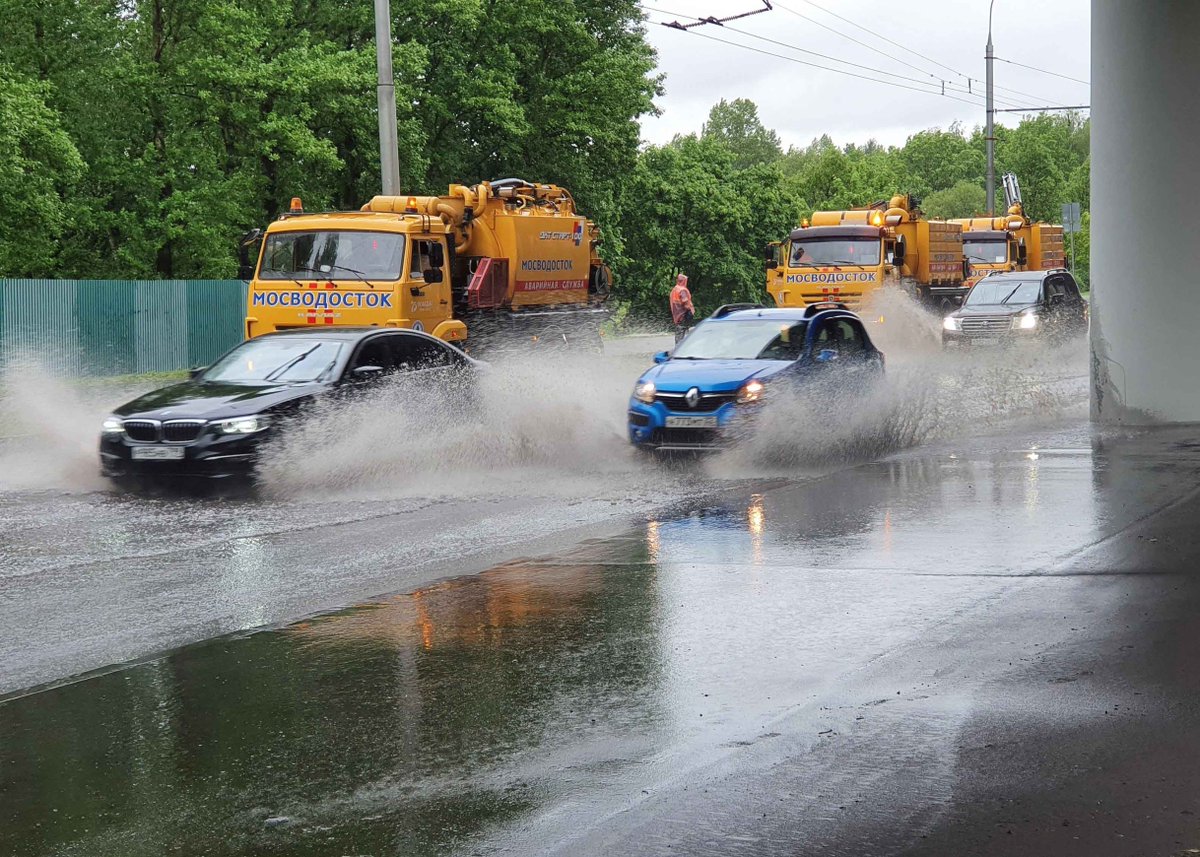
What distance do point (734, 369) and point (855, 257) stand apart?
1736 cm

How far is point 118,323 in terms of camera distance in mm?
31156

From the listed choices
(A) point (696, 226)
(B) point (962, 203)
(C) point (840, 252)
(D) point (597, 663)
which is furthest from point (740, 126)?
Result: (D) point (597, 663)

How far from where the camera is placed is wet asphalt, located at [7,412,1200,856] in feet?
14.8

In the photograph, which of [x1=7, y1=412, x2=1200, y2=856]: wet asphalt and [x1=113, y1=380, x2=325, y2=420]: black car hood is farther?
[x1=113, y1=380, x2=325, y2=420]: black car hood

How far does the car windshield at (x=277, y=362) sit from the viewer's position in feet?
44.7

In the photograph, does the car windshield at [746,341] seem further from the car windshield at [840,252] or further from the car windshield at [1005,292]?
the car windshield at [1005,292]

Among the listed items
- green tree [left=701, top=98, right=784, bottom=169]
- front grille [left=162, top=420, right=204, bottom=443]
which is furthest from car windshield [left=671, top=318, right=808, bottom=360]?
green tree [left=701, top=98, right=784, bottom=169]

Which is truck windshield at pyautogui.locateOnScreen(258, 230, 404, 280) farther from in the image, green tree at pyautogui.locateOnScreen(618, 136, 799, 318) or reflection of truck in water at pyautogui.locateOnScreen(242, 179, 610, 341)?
green tree at pyautogui.locateOnScreen(618, 136, 799, 318)

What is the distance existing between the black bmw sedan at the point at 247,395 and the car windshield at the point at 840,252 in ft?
57.3

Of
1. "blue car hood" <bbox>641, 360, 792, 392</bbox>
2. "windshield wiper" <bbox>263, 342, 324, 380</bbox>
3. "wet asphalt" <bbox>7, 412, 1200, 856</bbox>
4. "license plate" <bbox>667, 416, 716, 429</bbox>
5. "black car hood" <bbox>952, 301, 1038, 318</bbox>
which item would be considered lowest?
"wet asphalt" <bbox>7, 412, 1200, 856</bbox>

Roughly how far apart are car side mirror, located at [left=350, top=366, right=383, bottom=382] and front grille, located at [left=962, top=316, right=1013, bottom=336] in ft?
59.1

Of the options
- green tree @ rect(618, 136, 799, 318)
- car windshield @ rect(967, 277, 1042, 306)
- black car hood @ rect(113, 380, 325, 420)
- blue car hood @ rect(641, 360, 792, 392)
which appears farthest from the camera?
green tree @ rect(618, 136, 799, 318)

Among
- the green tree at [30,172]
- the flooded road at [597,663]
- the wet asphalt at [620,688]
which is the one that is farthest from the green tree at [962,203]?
the wet asphalt at [620,688]

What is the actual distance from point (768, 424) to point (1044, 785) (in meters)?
9.43
